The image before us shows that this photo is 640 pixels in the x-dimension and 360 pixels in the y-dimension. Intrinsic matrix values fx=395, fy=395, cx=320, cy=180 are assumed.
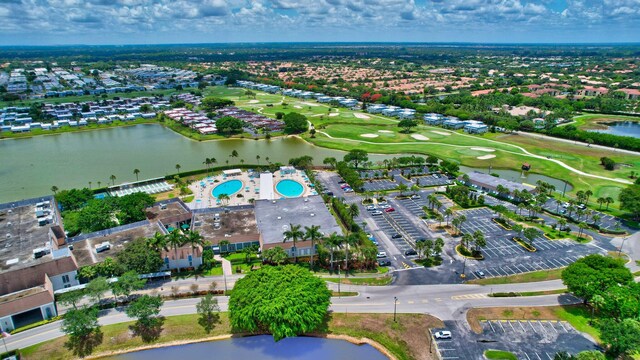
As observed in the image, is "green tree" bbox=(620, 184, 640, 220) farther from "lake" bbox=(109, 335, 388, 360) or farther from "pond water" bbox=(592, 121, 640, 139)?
"pond water" bbox=(592, 121, 640, 139)

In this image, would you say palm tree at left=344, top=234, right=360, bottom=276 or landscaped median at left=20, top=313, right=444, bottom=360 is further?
palm tree at left=344, top=234, right=360, bottom=276

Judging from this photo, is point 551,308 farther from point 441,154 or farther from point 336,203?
point 441,154

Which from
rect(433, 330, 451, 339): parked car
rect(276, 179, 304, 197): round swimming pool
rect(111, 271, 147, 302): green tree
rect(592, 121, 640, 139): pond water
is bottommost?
rect(433, 330, 451, 339): parked car

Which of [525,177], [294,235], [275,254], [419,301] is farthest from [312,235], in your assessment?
[525,177]

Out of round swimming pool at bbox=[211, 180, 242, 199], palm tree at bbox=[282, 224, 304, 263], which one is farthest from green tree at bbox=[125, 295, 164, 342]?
round swimming pool at bbox=[211, 180, 242, 199]

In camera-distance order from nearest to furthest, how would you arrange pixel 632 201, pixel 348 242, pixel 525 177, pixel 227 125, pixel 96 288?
pixel 96 288, pixel 348 242, pixel 632 201, pixel 525 177, pixel 227 125

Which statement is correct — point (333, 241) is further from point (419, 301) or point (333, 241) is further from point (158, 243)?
point (158, 243)

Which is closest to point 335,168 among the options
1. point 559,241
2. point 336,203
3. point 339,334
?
point 336,203
